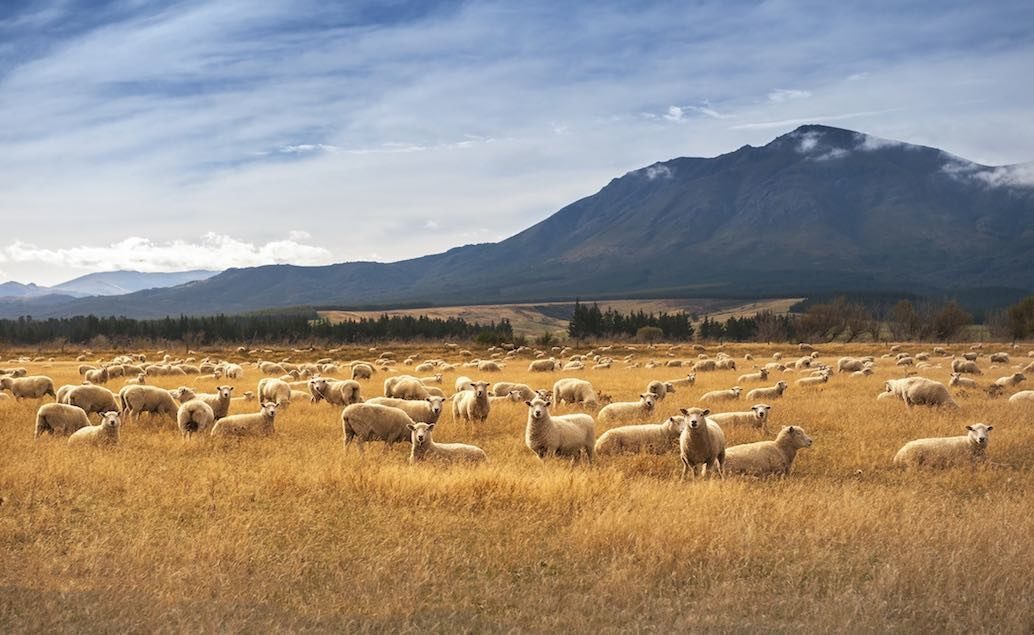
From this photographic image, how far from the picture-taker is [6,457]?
13.3 metres

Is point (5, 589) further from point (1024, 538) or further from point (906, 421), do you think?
point (906, 421)

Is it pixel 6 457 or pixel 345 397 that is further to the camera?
pixel 345 397

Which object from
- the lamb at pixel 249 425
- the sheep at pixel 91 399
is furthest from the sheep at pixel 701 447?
the sheep at pixel 91 399

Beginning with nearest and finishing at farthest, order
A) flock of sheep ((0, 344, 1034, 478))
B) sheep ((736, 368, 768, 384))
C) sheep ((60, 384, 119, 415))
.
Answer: flock of sheep ((0, 344, 1034, 478)) < sheep ((60, 384, 119, 415)) < sheep ((736, 368, 768, 384))

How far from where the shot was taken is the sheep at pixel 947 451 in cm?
1368

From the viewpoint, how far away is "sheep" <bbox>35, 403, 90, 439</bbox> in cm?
1655

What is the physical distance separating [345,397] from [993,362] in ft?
130

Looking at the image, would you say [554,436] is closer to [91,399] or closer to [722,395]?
[722,395]

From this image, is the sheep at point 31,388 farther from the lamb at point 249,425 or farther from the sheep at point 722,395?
the sheep at point 722,395

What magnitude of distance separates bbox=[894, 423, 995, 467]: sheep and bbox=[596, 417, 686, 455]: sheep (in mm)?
4238

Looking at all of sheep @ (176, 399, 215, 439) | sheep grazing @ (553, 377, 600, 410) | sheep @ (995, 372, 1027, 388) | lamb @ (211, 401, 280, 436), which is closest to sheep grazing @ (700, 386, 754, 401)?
sheep grazing @ (553, 377, 600, 410)

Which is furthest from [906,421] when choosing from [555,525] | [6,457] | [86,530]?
[6,457]

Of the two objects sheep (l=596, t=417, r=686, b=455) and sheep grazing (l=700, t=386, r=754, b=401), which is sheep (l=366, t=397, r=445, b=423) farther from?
sheep grazing (l=700, t=386, r=754, b=401)

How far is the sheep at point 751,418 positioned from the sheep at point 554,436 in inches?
158
